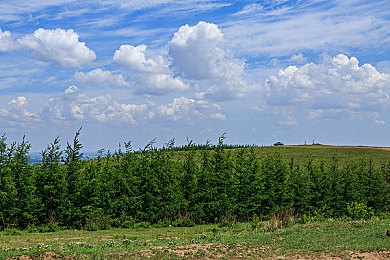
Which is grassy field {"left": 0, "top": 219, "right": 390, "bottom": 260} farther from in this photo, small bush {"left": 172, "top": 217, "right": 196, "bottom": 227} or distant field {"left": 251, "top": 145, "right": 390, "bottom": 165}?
distant field {"left": 251, "top": 145, "right": 390, "bottom": 165}

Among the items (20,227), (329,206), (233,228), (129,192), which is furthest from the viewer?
(329,206)

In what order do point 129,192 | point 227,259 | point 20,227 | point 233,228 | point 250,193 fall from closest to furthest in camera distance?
point 227,259, point 233,228, point 20,227, point 129,192, point 250,193

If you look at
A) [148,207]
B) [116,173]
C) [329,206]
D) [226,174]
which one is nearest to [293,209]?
[329,206]

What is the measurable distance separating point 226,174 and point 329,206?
23.2ft

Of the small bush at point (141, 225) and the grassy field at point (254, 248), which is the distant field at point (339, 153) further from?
the grassy field at point (254, 248)

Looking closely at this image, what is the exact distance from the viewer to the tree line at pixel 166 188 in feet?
71.3

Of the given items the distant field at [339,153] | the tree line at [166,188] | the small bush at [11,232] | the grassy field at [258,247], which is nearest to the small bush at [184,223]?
the tree line at [166,188]

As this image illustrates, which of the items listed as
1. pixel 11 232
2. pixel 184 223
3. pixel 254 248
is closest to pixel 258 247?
pixel 254 248

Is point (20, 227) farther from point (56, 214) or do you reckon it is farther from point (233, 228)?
point (233, 228)

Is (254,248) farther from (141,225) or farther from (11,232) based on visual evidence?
(11,232)

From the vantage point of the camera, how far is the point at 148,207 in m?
23.3

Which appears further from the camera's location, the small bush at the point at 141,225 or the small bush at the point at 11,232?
the small bush at the point at 141,225

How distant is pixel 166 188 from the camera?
76.8 ft

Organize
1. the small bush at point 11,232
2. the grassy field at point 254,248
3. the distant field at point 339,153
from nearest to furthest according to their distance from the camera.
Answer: the grassy field at point 254,248 → the small bush at point 11,232 → the distant field at point 339,153
